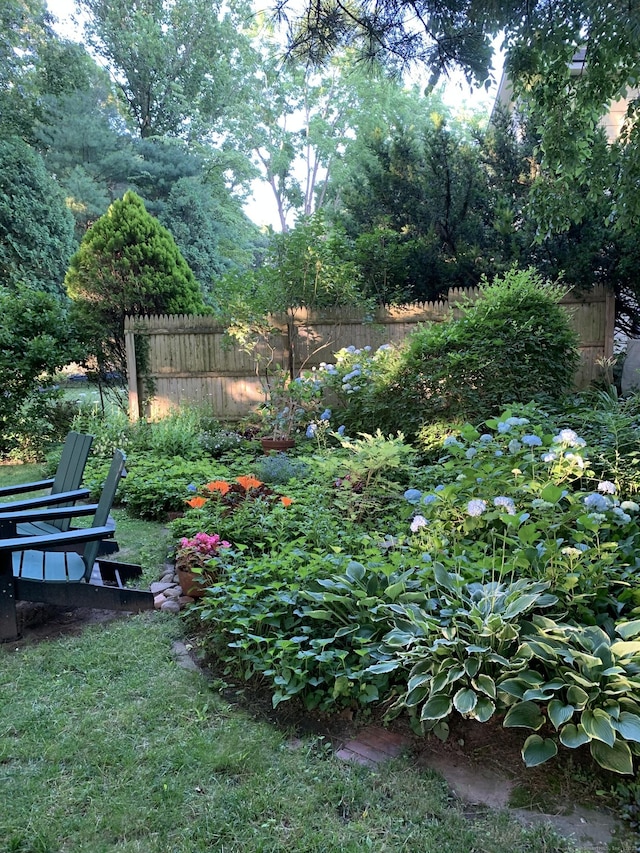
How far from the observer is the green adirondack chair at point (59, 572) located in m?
2.72

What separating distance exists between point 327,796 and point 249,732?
42cm

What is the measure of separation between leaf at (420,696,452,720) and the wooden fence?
6.30m

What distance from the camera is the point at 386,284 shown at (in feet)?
28.2

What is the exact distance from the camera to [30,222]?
15680mm

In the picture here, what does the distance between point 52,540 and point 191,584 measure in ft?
2.50

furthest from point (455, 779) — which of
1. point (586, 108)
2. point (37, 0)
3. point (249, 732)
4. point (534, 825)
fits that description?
point (37, 0)

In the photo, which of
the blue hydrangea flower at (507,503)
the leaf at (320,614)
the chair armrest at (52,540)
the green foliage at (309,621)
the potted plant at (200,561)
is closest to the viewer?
the green foliage at (309,621)

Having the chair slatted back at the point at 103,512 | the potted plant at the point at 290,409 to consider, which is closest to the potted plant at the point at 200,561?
the chair slatted back at the point at 103,512

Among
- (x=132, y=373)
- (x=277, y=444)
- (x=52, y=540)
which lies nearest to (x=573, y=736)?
(x=52, y=540)

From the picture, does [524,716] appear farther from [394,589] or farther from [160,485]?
[160,485]

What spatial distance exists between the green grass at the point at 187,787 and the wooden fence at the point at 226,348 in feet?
19.6

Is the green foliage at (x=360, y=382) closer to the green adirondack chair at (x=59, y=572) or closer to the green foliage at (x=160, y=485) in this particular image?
the green foliage at (x=160, y=485)

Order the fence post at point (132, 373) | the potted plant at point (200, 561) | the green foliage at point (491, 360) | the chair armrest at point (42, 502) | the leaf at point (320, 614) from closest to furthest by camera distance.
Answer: the leaf at point (320, 614), the potted plant at point (200, 561), the chair armrest at point (42, 502), the green foliage at point (491, 360), the fence post at point (132, 373)

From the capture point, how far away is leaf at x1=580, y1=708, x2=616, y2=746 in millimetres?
1579
